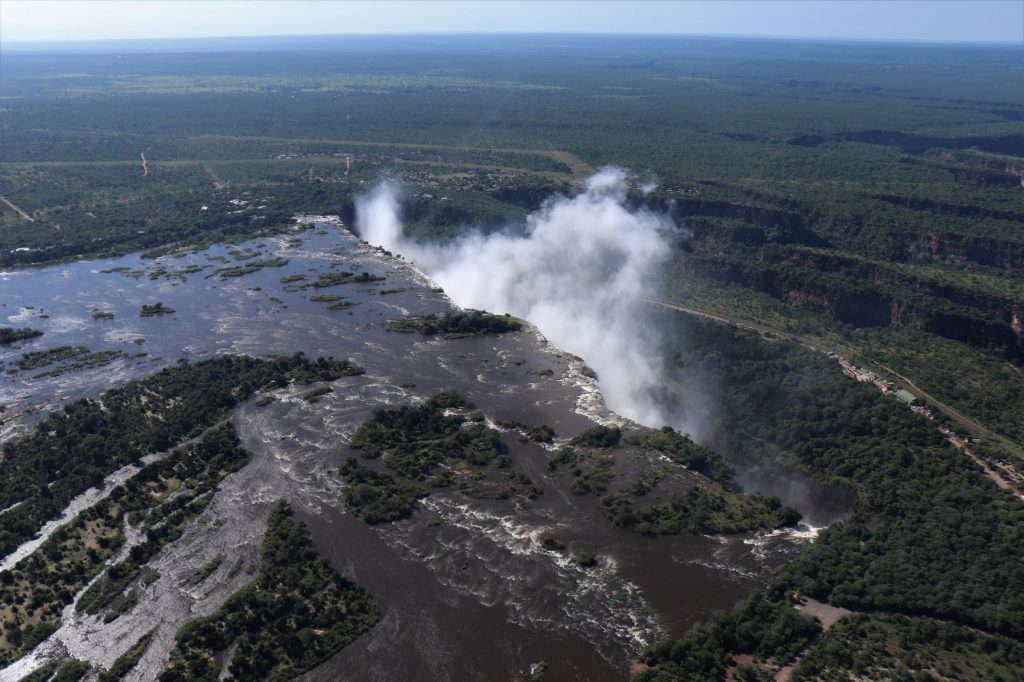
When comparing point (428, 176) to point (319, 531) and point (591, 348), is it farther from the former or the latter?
point (319, 531)

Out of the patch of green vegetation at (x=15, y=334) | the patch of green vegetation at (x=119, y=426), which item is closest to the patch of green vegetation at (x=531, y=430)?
the patch of green vegetation at (x=119, y=426)

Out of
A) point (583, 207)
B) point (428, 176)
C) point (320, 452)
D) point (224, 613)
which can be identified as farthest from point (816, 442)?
point (428, 176)

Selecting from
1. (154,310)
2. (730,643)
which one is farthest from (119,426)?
(730,643)

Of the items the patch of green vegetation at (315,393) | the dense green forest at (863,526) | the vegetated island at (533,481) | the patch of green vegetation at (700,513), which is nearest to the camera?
the dense green forest at (863,526)

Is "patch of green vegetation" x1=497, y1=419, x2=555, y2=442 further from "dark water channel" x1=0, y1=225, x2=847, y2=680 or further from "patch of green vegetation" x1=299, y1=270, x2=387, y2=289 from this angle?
"patch of green vegetation" x1=299, y1=270, x2=387, y2=289

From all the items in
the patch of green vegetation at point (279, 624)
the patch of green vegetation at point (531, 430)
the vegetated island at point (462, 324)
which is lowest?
the patch of green vegetation at point (279, 624)

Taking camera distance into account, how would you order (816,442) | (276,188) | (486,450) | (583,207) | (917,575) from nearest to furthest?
(917,575) → (486,450) → (816,442) → (583,207) → (276,188)

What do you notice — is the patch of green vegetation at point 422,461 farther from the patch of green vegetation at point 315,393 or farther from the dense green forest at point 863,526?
the dense green forest at point 863,526
